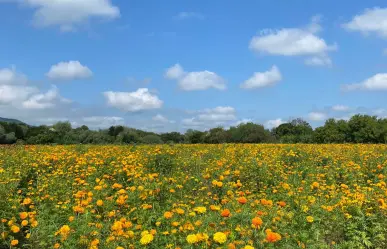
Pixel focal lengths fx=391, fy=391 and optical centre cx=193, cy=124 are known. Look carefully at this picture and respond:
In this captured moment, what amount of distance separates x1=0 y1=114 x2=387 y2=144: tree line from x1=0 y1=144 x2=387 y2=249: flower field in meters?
12.9

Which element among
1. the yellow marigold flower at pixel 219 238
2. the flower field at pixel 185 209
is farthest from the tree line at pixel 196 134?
the yellow marigold flower at pixel 219 238

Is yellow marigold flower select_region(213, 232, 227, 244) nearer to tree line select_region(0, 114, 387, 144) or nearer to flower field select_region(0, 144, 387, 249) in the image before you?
flower field select_region(0, 144, 387, 249)

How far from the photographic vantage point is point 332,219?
4816 millimetres

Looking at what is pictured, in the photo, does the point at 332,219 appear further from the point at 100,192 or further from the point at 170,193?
the point at 100,192

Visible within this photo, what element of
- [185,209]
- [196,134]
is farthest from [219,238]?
[196,134]

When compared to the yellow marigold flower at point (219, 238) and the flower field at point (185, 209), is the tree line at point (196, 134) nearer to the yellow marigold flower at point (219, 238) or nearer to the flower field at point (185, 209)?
the flower field at point (185, 209)

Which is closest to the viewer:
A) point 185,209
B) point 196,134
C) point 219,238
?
point 219,238

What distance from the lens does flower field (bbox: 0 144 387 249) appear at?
3.79 meters

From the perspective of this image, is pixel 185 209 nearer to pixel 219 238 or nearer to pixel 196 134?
pixel 219 238

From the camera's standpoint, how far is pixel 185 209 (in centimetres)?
500

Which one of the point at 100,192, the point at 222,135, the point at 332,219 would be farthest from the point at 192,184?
the point at 222,135

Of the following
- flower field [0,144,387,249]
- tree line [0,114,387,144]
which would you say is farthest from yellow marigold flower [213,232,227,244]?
tree line [0,114,387,144]

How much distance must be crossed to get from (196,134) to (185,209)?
2259 inches

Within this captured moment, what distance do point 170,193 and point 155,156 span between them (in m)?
3.59
